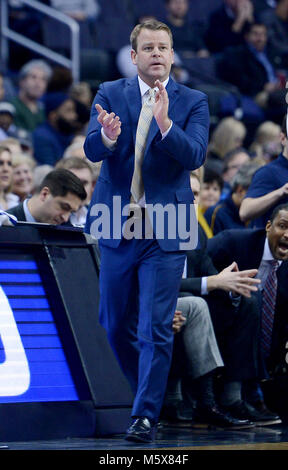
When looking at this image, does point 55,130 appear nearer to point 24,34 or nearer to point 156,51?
point 24,34

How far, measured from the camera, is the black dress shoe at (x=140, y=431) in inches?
208

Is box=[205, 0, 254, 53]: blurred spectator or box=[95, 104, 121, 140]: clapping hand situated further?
A: box=[205, 0, 254, 53]: blurred spectator

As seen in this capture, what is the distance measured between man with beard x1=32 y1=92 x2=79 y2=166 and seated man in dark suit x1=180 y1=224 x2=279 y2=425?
429 centimetres

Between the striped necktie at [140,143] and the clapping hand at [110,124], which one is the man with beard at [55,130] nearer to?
the striped necktie at [140,143]

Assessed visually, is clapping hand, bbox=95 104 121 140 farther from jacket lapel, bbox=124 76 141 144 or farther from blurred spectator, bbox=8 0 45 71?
blurred spectator, bbox=8 0 45 71

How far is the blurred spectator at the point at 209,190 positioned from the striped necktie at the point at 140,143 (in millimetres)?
3616

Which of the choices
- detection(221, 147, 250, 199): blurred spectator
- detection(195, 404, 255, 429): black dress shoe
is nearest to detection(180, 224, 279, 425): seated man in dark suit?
detection(195, 404, 255, 429): black dress shoe

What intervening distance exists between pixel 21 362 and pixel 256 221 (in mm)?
2888

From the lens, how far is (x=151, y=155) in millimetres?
5500

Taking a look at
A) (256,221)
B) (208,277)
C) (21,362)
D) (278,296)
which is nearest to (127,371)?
(21,362)

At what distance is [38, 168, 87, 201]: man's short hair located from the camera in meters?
6.79

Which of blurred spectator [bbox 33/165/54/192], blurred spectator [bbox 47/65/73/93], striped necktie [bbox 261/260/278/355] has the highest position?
blurred spectator [bbox 47/65/73/93]

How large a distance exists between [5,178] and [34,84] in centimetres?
387

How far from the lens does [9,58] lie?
44.1ft
